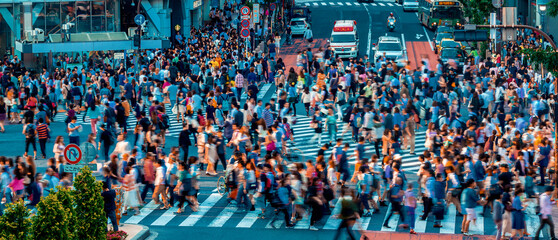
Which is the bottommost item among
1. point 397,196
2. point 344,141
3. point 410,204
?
point 410,204

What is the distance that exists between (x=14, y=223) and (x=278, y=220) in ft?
28.4

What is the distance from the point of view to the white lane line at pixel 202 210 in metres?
21.9

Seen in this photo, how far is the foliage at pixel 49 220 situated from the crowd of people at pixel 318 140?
19.1 feet

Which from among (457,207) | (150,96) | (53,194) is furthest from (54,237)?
(150,96)

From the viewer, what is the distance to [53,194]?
15508mm

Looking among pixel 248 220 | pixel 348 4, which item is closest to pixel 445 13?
pixel 348 4

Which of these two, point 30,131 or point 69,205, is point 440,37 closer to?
point 30,131

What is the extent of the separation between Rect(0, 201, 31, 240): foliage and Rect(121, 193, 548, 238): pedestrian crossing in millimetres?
7301

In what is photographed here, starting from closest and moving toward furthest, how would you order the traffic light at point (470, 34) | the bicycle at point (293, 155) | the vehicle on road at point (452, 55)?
the traffic light at point (470, 34) < the bicycle at point (293, 155) < the vehicle on road at point (452, 55)

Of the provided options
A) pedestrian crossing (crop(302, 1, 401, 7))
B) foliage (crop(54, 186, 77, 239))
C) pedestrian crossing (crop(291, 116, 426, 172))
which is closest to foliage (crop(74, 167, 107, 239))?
foliage (crop(54, 186, 77, 239))

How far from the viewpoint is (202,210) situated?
2291cm

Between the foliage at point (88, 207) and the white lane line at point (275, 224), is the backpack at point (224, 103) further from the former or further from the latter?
the foliage at point (88, 207)

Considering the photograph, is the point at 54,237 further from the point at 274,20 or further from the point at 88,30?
the point at 274,20

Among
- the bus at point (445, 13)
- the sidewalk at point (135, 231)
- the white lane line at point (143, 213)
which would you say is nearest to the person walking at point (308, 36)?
the bus at point (445, 13)
